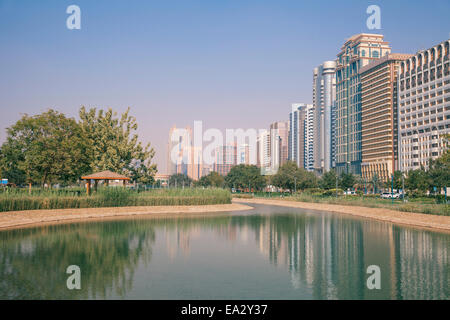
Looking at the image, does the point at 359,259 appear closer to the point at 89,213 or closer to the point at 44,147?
the point at 89,213

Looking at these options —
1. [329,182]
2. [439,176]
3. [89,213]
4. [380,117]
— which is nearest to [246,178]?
[329,182]

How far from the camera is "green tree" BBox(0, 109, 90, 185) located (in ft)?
133

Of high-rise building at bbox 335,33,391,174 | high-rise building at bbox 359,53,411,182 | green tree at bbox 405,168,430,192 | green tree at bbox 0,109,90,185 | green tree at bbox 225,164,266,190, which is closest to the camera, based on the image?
green tree at bbox 0,109,90,185

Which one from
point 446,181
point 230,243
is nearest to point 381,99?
point 446,181

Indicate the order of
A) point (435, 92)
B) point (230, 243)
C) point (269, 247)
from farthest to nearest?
point (435, 92) < point (230, 243) < point (269, 247)

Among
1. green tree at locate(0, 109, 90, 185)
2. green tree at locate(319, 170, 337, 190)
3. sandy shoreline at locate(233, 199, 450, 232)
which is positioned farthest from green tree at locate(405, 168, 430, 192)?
green tree at locate(0, 109, 90, 185)

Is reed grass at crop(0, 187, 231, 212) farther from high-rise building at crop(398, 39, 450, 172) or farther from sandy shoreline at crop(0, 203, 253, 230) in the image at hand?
high-rise building at crop(398, 39, 450, 172)

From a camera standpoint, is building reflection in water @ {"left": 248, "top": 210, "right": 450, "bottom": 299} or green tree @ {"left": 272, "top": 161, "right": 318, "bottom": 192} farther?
green tree @ {"left": 272, "top": 161, "right": 318, "bottom": 192}

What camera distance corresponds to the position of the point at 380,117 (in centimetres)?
14450

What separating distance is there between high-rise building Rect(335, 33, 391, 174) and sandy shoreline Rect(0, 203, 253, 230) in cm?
12471

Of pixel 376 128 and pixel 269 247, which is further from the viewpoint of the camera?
pixel 376 128

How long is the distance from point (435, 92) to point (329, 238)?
360ft
